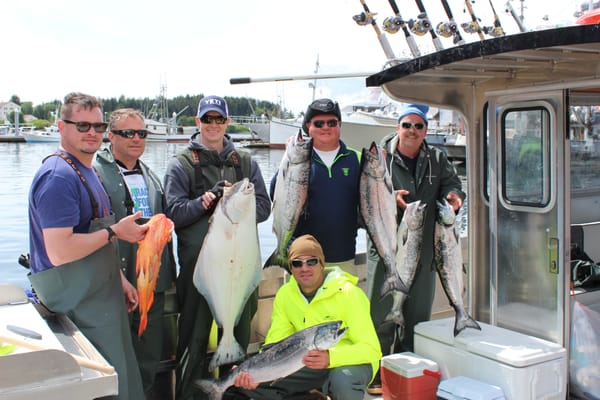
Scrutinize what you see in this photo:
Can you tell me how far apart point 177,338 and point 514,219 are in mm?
2619

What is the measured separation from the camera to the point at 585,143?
5.40m

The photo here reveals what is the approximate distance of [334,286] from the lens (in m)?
3.75

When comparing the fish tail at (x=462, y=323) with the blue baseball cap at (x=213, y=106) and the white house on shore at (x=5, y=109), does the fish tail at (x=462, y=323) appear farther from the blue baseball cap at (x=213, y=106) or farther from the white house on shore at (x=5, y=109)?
the white house on shore at (x=5, y=109)

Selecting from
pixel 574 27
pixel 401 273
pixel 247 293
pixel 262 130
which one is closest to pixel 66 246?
pixel 247 293

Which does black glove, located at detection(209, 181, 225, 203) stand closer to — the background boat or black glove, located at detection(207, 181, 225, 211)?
black glove, located at detection(207, 181, 225, 211)

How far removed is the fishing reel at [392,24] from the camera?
725 centimetres

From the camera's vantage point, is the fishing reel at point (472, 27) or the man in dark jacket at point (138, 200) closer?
the man in dark jacket at point (138, 200)

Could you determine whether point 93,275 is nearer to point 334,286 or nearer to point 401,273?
point 334,286

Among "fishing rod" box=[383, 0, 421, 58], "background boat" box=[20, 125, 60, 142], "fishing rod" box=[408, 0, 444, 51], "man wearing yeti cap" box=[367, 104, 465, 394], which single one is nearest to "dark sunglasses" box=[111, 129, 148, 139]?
"man wearing yeti cap" box=[367, 104, 465, 394]

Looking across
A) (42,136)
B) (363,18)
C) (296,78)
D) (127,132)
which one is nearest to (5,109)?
(42,136)

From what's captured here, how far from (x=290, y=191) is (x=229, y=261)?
62 centimetres

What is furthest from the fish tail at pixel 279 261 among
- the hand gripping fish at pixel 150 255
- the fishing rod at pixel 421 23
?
the fishing rod at pixel 421 23

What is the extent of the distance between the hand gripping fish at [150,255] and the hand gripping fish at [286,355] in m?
0.69

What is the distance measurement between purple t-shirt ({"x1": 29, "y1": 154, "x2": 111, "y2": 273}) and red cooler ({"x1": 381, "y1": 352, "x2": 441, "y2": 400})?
2166 mm
